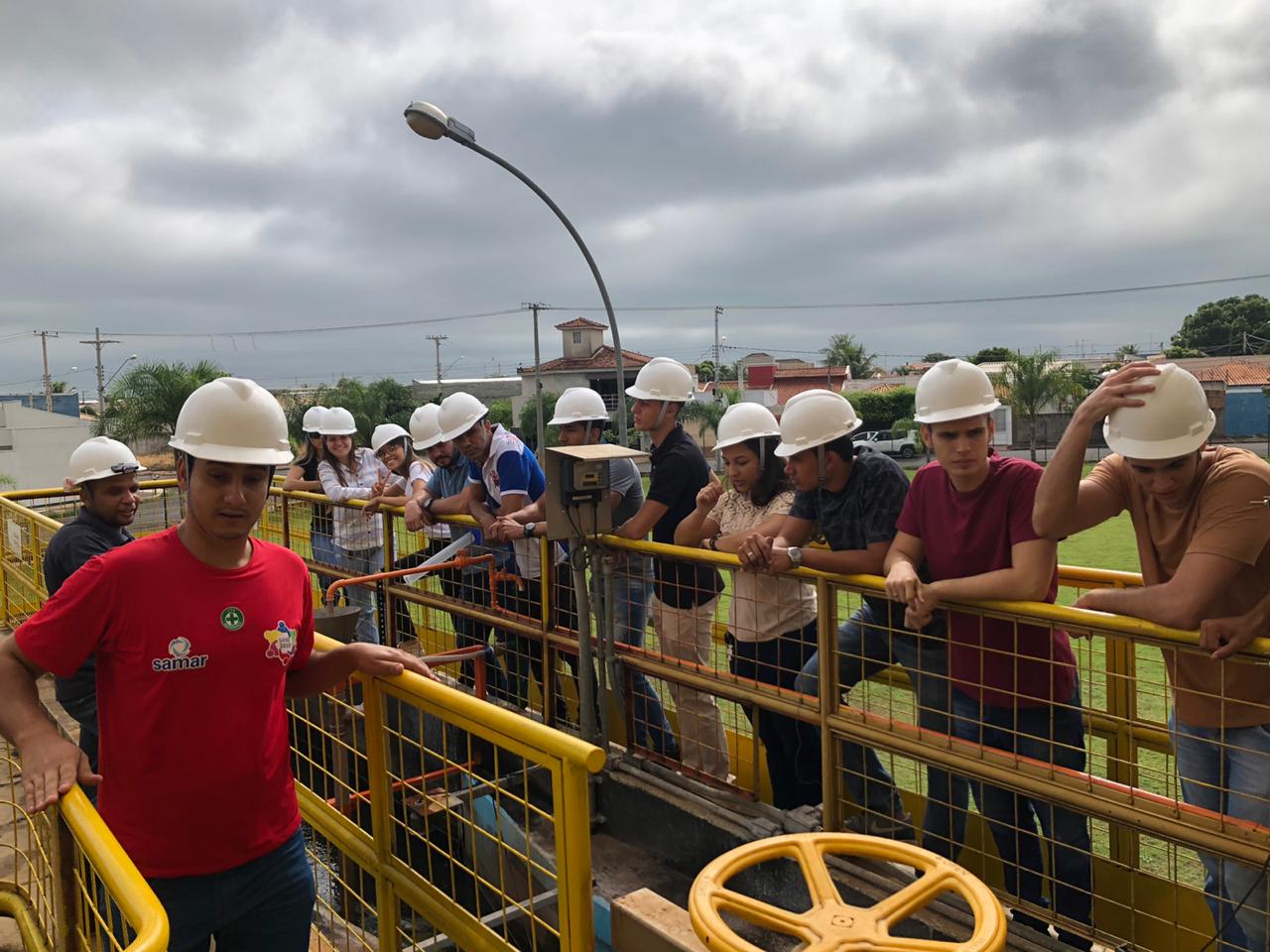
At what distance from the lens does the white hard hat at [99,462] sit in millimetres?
4617

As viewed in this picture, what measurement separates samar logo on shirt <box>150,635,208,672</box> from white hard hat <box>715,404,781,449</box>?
276cm

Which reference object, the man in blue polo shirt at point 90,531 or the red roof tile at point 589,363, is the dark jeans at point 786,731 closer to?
the man in blue polo shirt at point 90,531

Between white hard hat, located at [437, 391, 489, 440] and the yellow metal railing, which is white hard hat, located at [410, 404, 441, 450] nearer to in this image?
white hard hat, located at [437, 391, 489, 440]

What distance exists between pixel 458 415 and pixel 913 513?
3356 millimetres

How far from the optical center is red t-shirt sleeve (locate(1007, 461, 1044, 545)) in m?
3.38

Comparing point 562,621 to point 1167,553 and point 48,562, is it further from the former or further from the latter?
point 1167,553

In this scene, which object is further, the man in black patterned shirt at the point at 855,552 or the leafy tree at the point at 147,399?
the leafy tree at the point at 147,399

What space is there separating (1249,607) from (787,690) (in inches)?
72.7

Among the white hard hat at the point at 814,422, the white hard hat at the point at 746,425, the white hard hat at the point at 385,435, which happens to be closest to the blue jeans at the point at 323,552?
the white hard hat at the point at 385,435

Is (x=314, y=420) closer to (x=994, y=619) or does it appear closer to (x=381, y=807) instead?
(x=381, y=807)

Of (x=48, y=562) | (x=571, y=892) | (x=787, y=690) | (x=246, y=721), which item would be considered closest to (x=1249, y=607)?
(x=787, y=690)

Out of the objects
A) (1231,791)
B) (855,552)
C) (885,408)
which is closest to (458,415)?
(855,552)

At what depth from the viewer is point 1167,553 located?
3117 mm

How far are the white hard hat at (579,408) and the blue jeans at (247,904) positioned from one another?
3.43 meters
